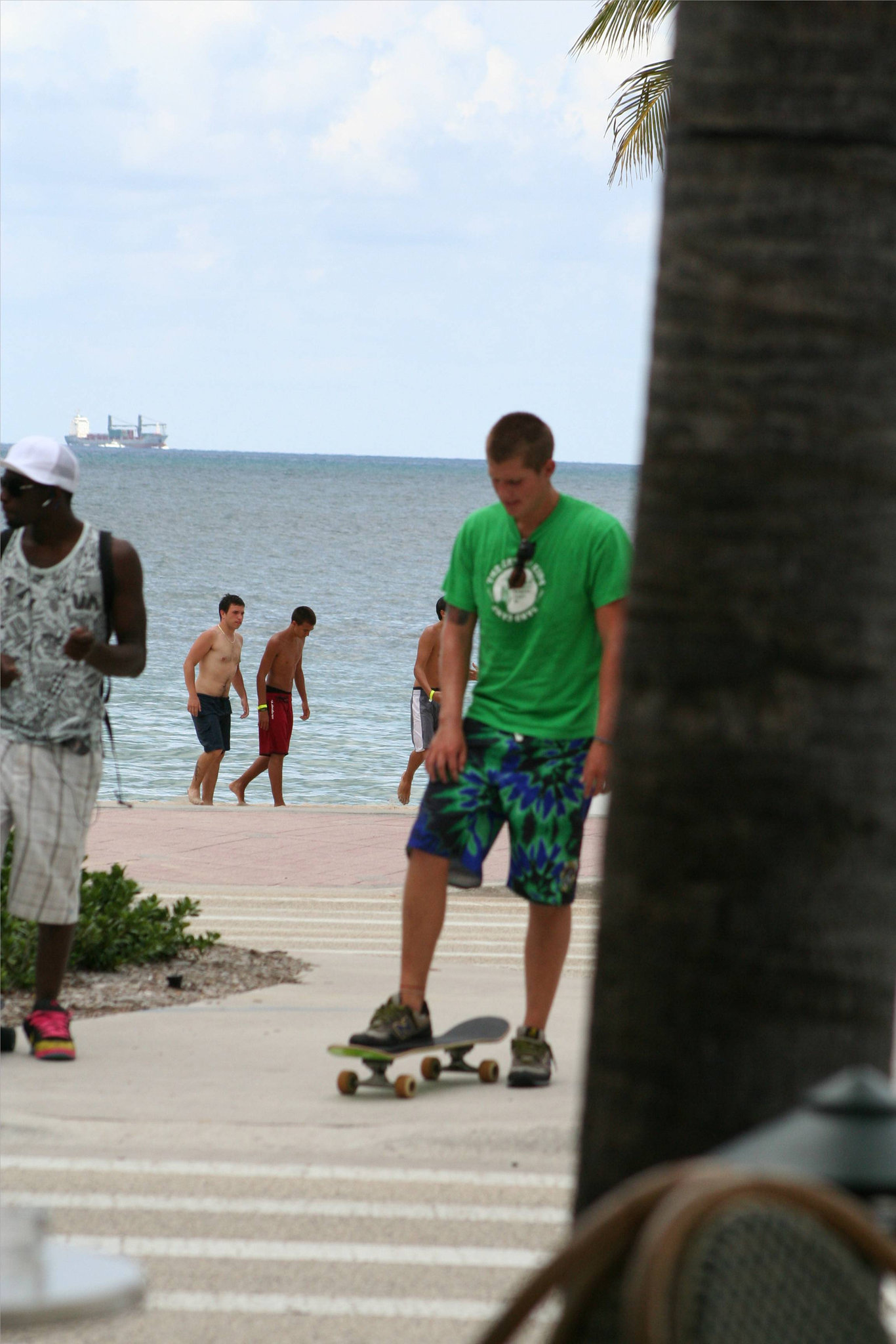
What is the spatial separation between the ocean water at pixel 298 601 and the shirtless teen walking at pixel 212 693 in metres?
0.94

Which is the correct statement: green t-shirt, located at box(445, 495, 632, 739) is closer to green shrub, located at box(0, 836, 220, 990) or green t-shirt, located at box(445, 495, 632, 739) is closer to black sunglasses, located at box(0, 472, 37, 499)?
black sunglasses, located at box(0, 472, 37, 499)

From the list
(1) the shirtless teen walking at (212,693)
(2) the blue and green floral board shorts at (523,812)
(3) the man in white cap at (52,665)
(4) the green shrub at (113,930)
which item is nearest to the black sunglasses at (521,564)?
(2) the blue and green floral board shorts at (523,812)

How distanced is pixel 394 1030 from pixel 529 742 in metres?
0.91

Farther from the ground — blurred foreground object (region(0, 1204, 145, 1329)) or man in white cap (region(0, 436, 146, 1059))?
man in white cap (region(0, 436, 146, 1059))

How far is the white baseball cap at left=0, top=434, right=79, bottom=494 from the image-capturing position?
16.6ft

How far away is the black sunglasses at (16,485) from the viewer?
16.6 feet

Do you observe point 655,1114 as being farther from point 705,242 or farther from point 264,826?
point 264,826

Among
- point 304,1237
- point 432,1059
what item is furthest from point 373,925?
point 304,1237

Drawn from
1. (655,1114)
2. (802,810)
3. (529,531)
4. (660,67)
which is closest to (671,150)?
(802,810)

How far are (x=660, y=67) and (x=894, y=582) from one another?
546 inches

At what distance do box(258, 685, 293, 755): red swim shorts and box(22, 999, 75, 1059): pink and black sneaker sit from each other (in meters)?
10.8

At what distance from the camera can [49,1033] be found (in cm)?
522

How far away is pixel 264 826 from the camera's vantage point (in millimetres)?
12695

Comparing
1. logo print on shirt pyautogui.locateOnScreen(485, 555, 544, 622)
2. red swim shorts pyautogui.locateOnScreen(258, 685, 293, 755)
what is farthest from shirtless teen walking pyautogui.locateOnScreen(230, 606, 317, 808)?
logo print on shirt pyautogui.locateOnScreen(485, 555, 544, 622)
